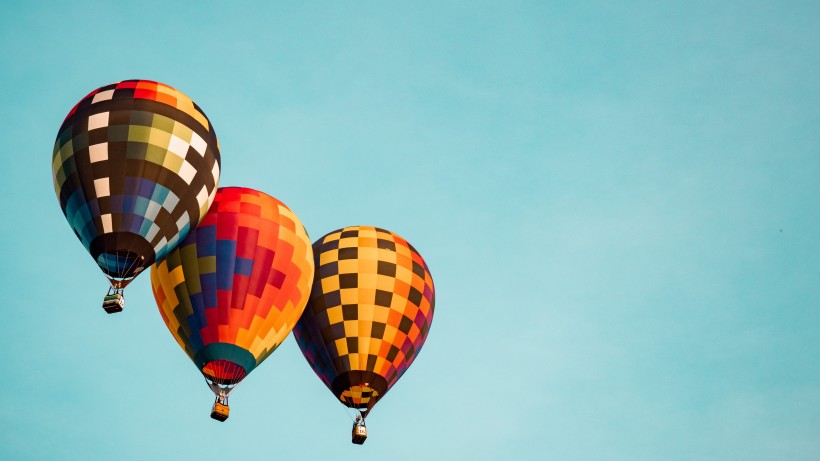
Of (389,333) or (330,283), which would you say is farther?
(330,283)

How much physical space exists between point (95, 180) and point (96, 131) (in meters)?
1.01

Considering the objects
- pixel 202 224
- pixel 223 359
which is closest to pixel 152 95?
pixel 202 224

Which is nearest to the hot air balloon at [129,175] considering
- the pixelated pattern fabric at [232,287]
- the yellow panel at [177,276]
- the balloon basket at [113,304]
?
the balloon basket at [113,304]

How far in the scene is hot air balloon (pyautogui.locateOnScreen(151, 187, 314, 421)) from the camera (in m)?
23.3

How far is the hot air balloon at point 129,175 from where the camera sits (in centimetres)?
2166

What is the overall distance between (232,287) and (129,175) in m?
3.18

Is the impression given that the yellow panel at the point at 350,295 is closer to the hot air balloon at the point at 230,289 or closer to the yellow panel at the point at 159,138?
the hot air balloon at the point at 230,289

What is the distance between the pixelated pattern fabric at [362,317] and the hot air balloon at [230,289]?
1598mm

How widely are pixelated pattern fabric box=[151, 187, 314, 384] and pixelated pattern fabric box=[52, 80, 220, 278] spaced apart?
0.97m

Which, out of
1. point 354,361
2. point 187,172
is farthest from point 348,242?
point 187,172

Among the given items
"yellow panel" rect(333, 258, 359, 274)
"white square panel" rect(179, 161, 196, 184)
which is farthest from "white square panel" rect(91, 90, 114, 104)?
"yellow panel" rect(333, 258, 359, 274)

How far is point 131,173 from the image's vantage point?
2180 centimetres

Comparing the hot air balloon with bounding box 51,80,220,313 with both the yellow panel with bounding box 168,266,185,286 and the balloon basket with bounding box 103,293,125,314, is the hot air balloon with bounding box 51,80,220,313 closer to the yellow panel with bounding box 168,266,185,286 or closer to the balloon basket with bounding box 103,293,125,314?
the balloon basket with bounding box 103,293,125,314

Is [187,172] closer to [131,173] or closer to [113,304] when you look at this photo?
[131,173]
